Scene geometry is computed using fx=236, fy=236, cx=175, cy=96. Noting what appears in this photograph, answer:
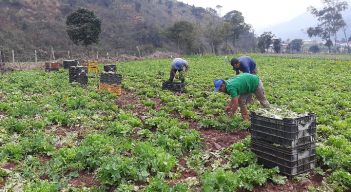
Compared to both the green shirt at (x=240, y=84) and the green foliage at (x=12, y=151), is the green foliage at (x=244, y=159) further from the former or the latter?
the green foliage at (x=12, y=151)

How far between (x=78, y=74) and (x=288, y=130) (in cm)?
1194

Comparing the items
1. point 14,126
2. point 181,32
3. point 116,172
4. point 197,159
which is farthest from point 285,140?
point 181,32

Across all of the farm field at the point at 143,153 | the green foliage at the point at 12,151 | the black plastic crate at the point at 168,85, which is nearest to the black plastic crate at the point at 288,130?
the farm field at the point at 143,153

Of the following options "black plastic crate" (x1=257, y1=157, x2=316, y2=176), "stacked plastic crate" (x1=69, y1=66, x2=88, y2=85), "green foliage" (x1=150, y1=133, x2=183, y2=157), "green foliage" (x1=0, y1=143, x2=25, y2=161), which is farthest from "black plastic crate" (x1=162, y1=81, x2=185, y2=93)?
"green foliage" (x1=0, y1=143, x2=25, y2=161)

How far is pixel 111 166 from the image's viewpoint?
153 inches

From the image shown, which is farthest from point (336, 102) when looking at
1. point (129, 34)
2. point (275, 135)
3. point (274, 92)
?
point (129, 34)

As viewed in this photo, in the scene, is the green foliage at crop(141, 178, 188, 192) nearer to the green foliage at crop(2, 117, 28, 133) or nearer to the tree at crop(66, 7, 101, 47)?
the green foliage at crop(2, 117, 28, 133)

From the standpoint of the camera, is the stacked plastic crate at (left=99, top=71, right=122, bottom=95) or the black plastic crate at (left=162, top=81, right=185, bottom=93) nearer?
the stacked plastic crate at (left=99, top=71, right=122, bottom=95)

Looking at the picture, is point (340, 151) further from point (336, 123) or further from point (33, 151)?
point (33, 151)

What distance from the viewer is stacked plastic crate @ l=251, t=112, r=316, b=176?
405 centimetres

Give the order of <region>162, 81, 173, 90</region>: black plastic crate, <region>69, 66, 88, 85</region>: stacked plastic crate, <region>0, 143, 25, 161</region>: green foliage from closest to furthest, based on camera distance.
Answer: <region>0, 143, 25, 161</region>: green foliage → <region>162, 81, 173, 90</region>: black plastic crate → <region>69, 66, 88, 85</region>: stacked plastic crate

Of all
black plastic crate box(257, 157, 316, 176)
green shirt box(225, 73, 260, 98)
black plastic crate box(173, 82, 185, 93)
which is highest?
green shirt box(225, 73, 260, 98)

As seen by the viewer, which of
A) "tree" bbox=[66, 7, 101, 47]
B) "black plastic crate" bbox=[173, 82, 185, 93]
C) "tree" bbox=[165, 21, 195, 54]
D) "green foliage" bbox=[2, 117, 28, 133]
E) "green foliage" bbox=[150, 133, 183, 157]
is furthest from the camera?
"tree" bbox=[165, 21, 195, 54]

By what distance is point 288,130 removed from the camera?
4.05m
